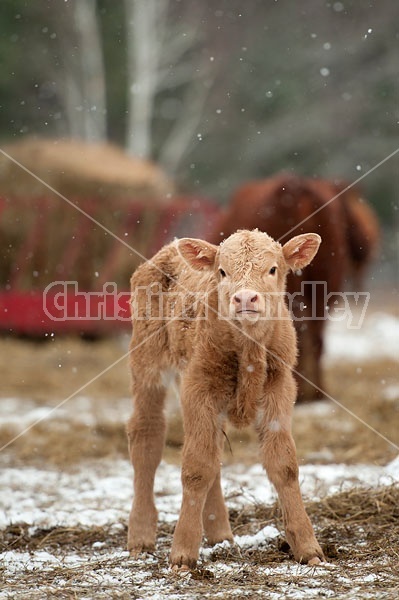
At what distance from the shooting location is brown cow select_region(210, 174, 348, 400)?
8.16m

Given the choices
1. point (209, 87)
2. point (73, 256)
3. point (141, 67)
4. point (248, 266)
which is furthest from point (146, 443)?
point (209, 87)

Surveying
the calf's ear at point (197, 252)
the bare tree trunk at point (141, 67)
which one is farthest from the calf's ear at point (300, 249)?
the bare tree trunk at point (141, 67)

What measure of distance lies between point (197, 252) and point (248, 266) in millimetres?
362

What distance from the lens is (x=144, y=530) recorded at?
14.7ft

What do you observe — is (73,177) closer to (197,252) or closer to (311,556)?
(197,252)

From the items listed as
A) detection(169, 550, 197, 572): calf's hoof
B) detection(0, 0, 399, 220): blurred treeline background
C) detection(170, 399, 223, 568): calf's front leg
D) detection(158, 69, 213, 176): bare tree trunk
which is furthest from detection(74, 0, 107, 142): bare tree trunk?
detection(169, 550, 197, 572): calf's hoof

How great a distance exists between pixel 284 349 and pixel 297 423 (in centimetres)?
365

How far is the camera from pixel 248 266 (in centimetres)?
386

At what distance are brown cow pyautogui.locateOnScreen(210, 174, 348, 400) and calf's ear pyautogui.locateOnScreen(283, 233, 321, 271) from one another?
12.2 feet

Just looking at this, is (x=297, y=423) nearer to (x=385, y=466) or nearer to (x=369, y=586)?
(x=385, y=466)

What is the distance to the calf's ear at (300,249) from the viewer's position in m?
4.09

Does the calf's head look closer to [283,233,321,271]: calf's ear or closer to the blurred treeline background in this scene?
[283,233,321,271]: calf's ear

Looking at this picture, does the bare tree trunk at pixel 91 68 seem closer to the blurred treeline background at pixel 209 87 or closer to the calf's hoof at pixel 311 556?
the blurred treeline background at pixel 209 87

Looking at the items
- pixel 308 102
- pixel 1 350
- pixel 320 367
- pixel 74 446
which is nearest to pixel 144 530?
pixel 74 446
